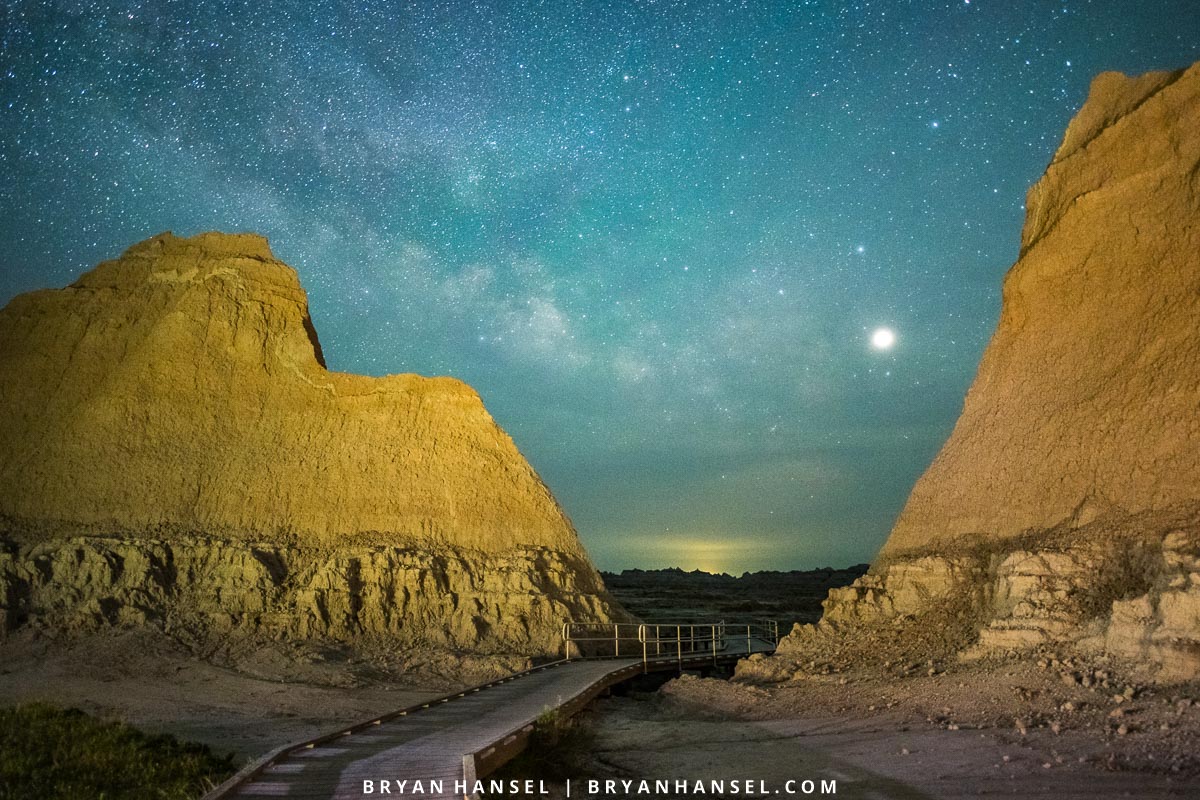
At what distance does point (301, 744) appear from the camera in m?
10.1

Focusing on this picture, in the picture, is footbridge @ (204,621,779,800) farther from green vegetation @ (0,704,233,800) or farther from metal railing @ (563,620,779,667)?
metal railing @ (563,620,779,667)

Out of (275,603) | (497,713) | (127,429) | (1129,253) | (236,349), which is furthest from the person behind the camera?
(236,349)

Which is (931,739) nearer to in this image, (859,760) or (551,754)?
(859,760)

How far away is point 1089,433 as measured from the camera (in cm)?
1466

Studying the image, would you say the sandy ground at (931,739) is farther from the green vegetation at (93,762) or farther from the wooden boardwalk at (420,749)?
the green vegetation at (93,762)

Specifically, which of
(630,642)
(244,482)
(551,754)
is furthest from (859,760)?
(244,482)

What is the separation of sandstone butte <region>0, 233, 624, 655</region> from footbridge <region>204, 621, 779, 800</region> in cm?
459

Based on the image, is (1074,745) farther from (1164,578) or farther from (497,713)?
(497,713)

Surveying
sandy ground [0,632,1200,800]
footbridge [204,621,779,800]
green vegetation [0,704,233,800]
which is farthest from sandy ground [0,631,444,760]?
footbridge [204,621,779,800]

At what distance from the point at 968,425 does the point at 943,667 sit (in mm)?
6452

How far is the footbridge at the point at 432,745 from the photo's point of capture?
8438mm

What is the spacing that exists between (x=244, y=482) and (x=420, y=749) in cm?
1474

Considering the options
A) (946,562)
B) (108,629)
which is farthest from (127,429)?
(946,562)

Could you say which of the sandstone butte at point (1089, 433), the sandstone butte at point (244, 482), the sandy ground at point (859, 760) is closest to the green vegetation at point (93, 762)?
the sandy ground at point (859, 760)
